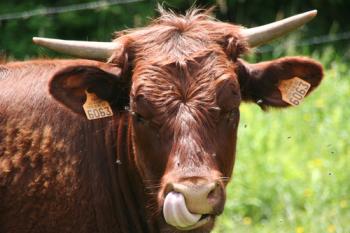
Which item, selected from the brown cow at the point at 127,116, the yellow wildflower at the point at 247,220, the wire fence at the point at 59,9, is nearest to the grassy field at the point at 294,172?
the yellow wildflower at the point at 247,220

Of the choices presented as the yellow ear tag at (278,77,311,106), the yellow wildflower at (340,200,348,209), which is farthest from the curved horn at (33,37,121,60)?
the yellow wildflower at (340,200,348,209)

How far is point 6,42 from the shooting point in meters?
14.6

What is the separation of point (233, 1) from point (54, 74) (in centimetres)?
887

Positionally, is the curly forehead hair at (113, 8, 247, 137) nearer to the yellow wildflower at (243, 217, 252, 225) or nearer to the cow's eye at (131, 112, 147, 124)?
the cow's eye at (131, 112, 147, 124)

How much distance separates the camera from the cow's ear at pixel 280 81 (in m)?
7.10

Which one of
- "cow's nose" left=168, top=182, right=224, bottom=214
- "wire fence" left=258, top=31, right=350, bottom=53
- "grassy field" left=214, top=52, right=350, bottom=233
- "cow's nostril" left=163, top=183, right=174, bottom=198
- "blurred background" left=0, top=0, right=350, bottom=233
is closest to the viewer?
"cow's nose" left=168, top=182, right=224, bottom=214

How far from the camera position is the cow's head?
6.14 metres

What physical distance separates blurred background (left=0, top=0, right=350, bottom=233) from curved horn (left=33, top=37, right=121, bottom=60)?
0.76 meters

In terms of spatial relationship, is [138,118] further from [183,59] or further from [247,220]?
[247,220]

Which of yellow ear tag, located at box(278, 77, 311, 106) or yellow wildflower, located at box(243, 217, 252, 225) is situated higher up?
yellow ear tag, located at box(278, 77, 311, 106)

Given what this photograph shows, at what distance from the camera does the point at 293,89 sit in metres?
7.19

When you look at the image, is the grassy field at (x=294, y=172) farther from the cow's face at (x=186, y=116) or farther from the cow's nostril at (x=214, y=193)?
the cow's nostril at (x=214, y=193)

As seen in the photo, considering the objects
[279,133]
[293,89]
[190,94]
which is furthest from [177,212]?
[279,133]

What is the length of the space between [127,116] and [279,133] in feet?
12.8
